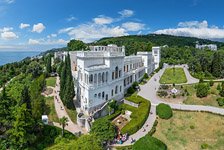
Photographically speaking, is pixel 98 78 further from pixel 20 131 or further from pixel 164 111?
pixel 20 131

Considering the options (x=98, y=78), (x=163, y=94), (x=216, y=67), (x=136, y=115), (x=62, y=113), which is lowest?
(x=62, y=113)

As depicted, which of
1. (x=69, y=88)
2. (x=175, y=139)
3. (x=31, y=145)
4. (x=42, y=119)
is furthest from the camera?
(x=69, y=88)

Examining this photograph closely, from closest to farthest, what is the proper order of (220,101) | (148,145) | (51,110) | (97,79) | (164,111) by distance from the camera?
(148,145) < (97,79) < (164,111) < (51,110) < (220,101)

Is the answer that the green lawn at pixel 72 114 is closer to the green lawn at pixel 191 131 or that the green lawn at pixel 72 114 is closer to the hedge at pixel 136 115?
the hedge at pixel 136 115

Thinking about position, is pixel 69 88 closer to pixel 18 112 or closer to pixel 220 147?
pixel 18 112

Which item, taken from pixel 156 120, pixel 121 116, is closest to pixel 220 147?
pixel 156 120

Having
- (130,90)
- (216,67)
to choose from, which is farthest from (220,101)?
(216,67)
